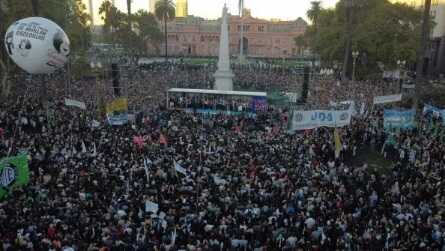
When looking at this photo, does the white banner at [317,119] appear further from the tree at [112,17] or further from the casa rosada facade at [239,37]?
the casa rosada facade at [239,37]

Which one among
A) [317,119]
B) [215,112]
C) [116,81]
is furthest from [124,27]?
[317,119]

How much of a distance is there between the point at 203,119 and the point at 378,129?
30.3 ft

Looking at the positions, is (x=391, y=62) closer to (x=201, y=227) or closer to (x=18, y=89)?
(x=18, y=89)

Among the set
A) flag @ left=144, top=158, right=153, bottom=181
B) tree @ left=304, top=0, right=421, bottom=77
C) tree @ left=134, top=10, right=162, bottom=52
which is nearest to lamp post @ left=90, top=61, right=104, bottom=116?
flag @ left=144, top=158, right=153, bottom=181

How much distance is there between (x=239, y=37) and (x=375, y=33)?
5932cm

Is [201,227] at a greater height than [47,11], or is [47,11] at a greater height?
[47,11]

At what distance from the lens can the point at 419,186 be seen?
14.0 m

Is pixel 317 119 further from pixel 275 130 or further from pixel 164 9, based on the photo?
pixel 164 9

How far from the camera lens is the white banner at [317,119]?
58.1 feet

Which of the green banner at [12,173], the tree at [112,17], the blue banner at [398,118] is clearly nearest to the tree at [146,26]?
the tree at [112,17]

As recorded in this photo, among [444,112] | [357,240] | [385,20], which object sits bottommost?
[357,240]

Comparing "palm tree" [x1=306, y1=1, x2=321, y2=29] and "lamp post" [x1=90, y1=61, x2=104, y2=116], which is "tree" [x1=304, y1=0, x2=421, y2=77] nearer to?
"palm tree" [x1=306, y1=1, x2=321, y2=29]

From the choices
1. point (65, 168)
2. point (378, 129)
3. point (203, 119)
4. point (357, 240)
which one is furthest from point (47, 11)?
point (357, 240)

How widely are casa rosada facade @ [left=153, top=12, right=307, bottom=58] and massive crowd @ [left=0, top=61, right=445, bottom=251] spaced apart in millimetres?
76843
